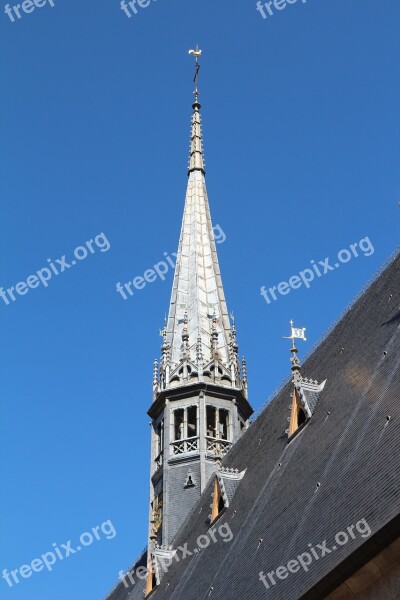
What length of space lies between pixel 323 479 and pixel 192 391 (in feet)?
46.2

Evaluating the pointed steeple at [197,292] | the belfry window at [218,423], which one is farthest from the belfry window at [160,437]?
the pointed steeple at [197,292]

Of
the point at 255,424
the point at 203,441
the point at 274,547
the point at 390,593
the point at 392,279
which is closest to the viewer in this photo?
the point at 390,593

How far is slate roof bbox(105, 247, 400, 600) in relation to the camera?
1502 centimetres

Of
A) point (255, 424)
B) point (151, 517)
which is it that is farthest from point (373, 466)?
point (151, 517)

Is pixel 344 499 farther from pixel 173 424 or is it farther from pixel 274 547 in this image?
pixel 173 424

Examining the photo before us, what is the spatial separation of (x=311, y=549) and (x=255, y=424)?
11564 mm

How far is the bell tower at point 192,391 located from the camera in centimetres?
2967

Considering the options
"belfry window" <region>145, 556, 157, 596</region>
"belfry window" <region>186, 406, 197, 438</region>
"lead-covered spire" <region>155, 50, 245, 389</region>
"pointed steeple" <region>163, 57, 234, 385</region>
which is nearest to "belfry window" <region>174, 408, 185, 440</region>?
"belfry window" <region>186, 406, 197, 438</region>

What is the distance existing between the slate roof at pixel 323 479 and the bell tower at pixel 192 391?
2.06 m

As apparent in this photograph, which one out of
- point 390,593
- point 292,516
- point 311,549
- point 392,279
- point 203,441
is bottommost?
point 390,593

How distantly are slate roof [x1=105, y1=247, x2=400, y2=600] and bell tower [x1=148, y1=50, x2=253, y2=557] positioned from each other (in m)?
2.06

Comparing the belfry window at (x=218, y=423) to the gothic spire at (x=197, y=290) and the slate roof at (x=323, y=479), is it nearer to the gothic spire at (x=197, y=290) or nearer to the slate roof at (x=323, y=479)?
the gothic spire at (x=197, y=290)

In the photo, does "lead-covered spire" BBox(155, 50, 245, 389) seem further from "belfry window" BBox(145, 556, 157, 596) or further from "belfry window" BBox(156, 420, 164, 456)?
"belfry window" BBox(145, 556, 157, 596)

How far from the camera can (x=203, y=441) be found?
30281 mm
